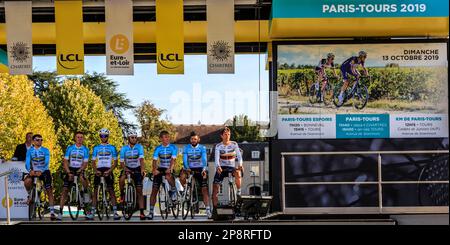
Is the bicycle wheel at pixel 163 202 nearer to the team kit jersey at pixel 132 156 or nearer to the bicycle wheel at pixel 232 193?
the team kit jersey at pixel 132 156

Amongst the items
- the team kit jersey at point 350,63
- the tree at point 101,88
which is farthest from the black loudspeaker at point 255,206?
the tree at point 101,88

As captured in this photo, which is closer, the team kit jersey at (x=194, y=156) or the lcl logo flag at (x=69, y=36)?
the team kit jersey at (x=194, y=156)

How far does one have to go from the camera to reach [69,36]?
1363 centimetres

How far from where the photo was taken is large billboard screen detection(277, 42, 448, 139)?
12961mm

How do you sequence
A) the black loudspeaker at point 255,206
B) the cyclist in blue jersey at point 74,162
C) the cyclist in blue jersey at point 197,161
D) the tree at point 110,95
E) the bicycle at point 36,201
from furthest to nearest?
the tree at point 110,95, the bicycle at point 36,201, the cyclist in blue jersey at point 74,162, the cyclist in blue jersey at point 197,161, the black loudspeaker at point 255,206

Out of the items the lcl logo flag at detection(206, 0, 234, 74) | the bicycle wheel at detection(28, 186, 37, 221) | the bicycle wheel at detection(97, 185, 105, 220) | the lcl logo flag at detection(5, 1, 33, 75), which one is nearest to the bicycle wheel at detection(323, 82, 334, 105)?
the lcl logo flag at detection(206, 0, 234, 74)

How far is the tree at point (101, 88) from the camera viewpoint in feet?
160

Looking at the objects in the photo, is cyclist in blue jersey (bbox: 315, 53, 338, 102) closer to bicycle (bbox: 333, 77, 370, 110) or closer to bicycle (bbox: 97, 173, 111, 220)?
bicycle (bbox: 333, 77, 370, 110)

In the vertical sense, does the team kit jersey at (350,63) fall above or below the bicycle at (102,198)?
above

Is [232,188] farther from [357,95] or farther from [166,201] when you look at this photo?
[357,95]

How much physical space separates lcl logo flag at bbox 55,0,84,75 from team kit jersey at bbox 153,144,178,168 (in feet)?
7.59

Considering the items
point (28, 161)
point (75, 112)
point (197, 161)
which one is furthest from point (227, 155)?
point (75, 112)

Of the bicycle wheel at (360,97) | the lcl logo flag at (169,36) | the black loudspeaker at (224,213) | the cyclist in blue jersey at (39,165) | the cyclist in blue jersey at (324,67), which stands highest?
the lcl logo flag at (169,36)

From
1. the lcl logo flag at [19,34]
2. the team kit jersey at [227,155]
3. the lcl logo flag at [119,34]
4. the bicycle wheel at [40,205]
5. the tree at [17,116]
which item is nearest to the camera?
the team kit jersey at [227,155]
